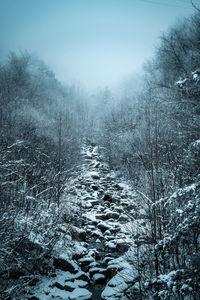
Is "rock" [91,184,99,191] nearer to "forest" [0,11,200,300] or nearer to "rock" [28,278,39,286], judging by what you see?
"forest" [0,11,200,300]

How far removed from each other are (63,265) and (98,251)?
1492 millimetres

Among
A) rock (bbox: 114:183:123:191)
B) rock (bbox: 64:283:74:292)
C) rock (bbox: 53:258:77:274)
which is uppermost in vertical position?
rock (bbox: 114:183:123:191)

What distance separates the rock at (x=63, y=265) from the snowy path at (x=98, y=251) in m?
0.05

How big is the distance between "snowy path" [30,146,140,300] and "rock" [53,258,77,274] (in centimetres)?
5

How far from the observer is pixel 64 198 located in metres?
7.10

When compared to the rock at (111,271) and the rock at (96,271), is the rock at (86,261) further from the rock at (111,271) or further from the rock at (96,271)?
the rock at (111,271)

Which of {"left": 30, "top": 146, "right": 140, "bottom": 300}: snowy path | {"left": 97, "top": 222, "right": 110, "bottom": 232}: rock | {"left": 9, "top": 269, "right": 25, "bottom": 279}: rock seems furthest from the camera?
{"left": 97, "top": 222, "right": 110, "bottom": 232}: rock

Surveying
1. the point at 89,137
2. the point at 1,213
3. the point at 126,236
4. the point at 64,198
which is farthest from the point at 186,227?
the point at 89,137

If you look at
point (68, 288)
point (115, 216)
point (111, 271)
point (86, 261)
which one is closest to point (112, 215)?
point (115, 216)

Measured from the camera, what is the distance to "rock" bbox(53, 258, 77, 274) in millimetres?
4986

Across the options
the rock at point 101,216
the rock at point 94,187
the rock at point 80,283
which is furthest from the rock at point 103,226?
the rock at point 94,187

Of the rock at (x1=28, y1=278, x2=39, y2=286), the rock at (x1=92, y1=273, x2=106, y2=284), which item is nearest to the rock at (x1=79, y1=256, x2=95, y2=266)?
the rock at (x1=92, y1=273, x2=106, y2=284)

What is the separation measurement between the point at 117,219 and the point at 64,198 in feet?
9.16

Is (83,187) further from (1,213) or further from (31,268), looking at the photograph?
(1,213)
